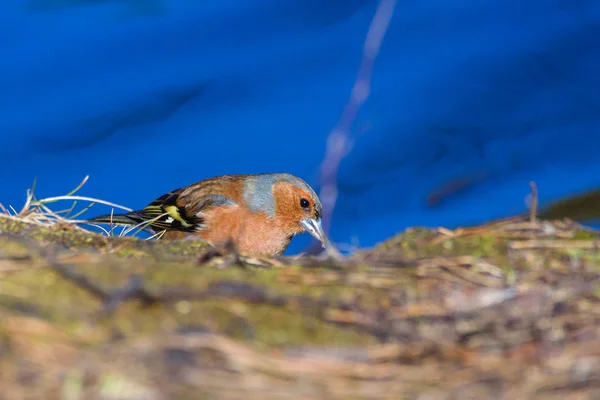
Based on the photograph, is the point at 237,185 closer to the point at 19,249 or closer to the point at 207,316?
the point at 19,249

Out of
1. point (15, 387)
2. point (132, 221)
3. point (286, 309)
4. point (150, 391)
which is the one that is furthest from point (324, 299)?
point (132, 221)

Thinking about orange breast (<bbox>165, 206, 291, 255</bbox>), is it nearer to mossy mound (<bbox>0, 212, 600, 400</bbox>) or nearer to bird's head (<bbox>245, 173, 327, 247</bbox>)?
bird's head (<bbox>245, 173, 327, 247</bbox>)

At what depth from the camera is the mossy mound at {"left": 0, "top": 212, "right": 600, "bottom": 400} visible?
2.51 metres

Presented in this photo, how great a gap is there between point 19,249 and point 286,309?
3.80ft

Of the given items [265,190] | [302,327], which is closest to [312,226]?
[265,190]

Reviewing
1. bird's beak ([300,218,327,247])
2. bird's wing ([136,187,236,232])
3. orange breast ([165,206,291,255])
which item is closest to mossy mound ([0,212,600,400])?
orange breast ([165,206,291,255])

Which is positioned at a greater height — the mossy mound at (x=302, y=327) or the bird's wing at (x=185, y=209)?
the bird's wing at (x=185, y=209)

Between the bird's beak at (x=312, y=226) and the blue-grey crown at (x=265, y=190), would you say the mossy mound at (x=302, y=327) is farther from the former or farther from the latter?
the bird's beak at (x=312, y=226)

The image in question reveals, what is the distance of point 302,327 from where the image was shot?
9.59ft

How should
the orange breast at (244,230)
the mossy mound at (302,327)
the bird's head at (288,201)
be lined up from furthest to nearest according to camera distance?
1. the bird's head at (288,201)
2. the orange breast at (244,230)
3. the mossy mound at (302,327)

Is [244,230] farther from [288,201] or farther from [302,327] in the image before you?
[302,327]

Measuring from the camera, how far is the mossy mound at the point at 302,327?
2.51m

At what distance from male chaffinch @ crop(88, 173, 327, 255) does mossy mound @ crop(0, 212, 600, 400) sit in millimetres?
3481

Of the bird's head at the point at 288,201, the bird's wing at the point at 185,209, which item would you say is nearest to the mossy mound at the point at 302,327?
the bird's wing at the point at 185,209
